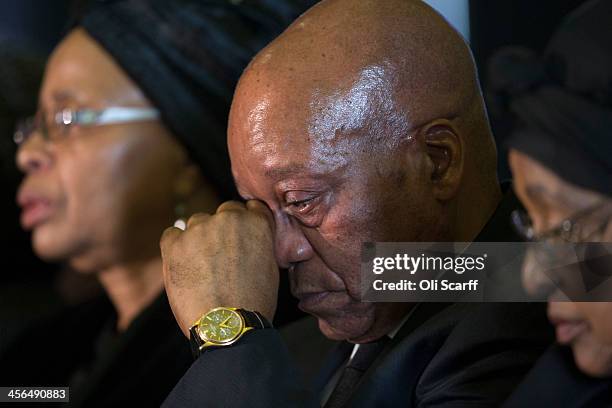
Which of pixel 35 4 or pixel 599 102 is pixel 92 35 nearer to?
pixel 35 4

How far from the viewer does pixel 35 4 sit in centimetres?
257

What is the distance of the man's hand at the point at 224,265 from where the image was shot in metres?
1.31

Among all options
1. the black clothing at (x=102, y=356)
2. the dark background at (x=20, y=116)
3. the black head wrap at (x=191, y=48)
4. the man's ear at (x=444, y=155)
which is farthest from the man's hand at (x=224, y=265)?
the dark background at (x=20, y=116)

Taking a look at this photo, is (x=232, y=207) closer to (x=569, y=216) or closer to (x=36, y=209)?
(x=569, y=216)

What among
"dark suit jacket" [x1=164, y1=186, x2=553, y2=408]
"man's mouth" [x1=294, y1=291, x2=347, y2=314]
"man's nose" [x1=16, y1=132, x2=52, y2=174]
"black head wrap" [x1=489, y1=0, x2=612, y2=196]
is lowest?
"man's nose" [x1=16, y1=132, x2=52, y2=174]

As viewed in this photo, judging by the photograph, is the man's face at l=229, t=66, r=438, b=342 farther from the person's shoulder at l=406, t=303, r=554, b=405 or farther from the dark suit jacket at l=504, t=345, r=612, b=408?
the dark suit jacket at l=504, t=345, r=612, b=408

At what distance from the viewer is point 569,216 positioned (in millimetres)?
1093

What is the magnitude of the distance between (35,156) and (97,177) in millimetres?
151

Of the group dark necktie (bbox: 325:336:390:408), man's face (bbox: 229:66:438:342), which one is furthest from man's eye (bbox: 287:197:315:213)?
dark necktie (bbox: 325:336:390:408)

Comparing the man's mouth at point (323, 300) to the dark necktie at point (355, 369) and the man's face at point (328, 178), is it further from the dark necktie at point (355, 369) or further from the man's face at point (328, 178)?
the dark necktie at point (355, 369)

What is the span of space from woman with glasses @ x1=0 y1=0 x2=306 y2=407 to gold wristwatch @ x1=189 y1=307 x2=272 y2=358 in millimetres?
690

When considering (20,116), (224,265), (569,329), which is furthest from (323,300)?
(20,116)

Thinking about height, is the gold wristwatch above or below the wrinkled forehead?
below

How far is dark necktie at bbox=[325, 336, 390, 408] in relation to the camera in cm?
144
